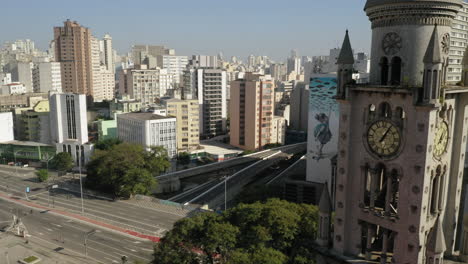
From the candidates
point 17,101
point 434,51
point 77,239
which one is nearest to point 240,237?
point 434,51

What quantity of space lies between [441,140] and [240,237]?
74.6ft

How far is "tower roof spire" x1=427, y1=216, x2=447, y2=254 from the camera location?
19.0 m

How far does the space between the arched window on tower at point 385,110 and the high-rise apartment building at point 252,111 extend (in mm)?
103530

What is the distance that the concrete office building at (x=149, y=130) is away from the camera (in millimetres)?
102312

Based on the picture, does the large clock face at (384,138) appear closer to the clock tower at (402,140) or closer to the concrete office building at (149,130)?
the clock tower at (402,140)

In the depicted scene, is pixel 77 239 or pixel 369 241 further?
pixel 77 239

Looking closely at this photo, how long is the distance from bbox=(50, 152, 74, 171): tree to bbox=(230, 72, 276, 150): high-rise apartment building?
5396 cm

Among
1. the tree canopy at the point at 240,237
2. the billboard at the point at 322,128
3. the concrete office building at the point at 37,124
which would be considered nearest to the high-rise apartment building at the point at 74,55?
the concrete office building at the point at 37,124

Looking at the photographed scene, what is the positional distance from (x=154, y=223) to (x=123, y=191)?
14539 millimetres

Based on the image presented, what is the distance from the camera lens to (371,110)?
21156mm

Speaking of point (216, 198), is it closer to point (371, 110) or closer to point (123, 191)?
point (123, 191)

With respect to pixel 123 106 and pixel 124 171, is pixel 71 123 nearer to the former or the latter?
pixel 123 106

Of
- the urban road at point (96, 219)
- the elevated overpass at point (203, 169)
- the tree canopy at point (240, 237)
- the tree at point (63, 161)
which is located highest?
the tree canopy at point (240, 237)

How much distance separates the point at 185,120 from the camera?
4862 inches
